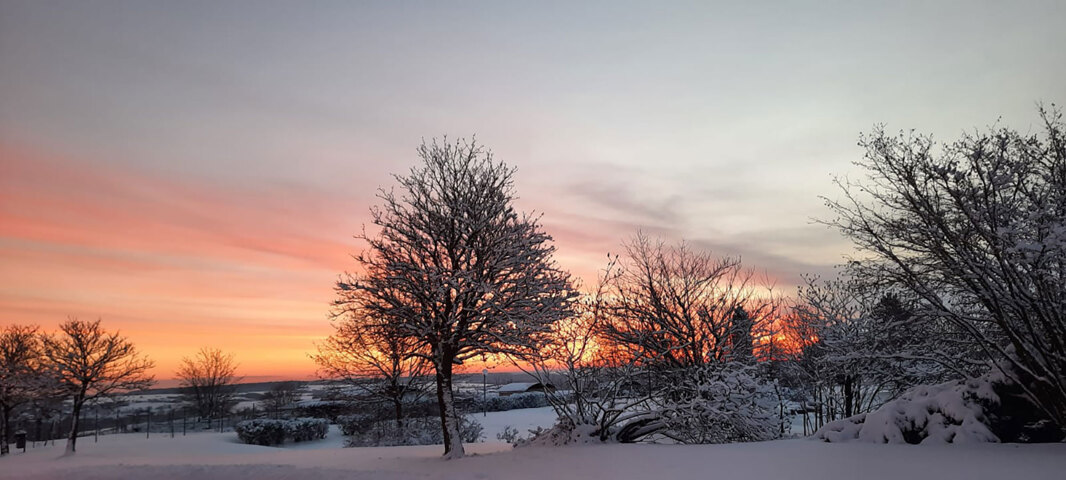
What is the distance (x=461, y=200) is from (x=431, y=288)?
2.81 m

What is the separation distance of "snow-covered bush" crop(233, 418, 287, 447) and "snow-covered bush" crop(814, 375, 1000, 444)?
101ft

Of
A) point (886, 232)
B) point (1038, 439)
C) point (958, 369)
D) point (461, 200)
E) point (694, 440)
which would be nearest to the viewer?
point (1038, 439)

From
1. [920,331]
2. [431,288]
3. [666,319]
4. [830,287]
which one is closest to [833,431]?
[920,331]

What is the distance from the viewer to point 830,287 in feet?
91.2

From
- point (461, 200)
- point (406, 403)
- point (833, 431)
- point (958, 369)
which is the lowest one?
point (406, 403)

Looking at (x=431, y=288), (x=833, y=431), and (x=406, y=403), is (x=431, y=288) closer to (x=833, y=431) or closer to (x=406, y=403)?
(x=833, y=431)

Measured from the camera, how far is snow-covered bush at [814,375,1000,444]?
35.4ft

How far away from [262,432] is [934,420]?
32.9m

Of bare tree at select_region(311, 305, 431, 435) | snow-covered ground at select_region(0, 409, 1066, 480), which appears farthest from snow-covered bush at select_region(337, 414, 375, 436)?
snow-covered ground at select_region(0, 409, 1066, 480)

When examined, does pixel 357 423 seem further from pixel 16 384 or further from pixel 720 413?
pixel 720 413

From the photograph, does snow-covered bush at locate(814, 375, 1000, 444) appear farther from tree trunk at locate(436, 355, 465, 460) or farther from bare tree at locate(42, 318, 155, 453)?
bare tree at locate(42, 318, 155, 453)

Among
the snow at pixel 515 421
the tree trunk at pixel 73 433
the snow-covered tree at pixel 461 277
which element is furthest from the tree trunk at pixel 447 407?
the tree trunk at pixel 73 433

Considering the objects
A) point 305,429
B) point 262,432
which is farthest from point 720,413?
point 305,429

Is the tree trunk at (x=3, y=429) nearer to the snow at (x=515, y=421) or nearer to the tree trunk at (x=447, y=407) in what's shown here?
the snow at (x=515, y=421)
